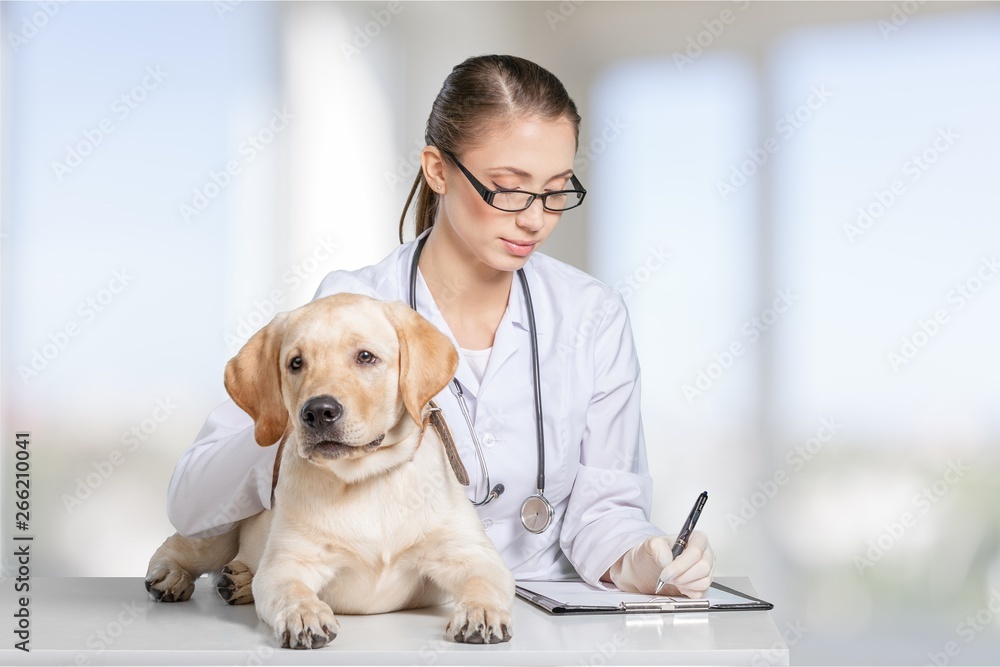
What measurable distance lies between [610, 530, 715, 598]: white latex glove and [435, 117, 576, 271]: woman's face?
63 cm

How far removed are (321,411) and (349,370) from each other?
0.10 metres

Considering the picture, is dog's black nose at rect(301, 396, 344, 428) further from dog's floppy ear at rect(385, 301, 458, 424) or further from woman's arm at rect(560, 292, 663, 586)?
woman's arm at rect(560, 292, 663, 586)

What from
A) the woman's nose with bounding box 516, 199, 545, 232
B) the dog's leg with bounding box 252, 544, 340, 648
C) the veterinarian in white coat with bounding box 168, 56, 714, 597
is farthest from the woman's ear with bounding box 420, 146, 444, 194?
the dog's leg with bounding box 252, 544, 340, 648

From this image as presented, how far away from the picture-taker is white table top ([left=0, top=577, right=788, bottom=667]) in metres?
1.34

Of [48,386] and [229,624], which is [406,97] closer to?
[48,386]

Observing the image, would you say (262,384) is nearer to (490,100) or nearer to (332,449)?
(332,449)

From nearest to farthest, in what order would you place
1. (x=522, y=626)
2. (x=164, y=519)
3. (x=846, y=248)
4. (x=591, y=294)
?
(x=522, y=626) < (x=591, y=294) < (x=846, y=248) < (x=164, y=519)

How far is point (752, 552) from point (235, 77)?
2.94 m

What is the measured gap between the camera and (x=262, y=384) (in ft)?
5.13

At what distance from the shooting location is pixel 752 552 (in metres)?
4.25

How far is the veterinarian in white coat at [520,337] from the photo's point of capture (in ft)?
6.44

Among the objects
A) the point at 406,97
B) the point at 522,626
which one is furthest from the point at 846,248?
the point at 522,626

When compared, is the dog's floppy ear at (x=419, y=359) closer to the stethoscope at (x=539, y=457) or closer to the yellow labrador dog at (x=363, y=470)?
the yellow labrador dog at (x=363, y=470)

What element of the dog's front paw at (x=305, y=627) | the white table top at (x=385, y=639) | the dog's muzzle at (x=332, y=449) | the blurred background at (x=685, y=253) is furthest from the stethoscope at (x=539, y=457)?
the blurred background at (x=685, y=253)
